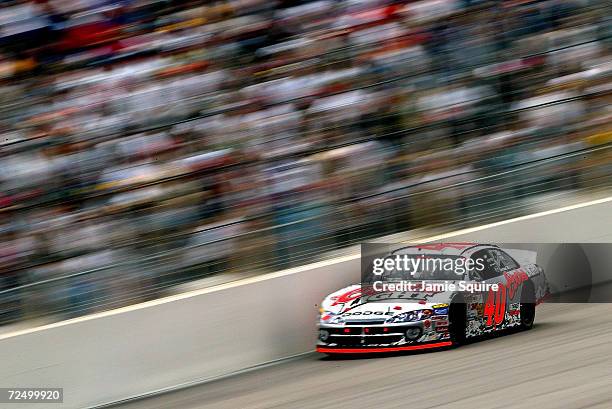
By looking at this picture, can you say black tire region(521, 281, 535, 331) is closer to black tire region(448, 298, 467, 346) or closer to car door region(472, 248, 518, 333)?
car door region(472, 248, 518, 333)

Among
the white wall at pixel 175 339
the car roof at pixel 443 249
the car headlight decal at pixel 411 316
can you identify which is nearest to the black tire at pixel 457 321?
the car headlight decal at pixel 411 316

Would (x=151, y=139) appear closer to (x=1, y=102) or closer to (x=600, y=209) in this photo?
(x=1, y=102)

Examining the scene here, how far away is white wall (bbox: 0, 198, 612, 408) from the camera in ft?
27.4

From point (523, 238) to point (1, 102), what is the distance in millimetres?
5669

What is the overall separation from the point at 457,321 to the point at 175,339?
255cm

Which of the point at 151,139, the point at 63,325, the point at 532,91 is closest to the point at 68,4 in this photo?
the point at 151,139

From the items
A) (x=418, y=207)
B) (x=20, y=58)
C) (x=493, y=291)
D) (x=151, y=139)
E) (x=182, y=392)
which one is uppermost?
(x=20, y=58)

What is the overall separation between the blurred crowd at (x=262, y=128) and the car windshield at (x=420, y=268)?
630 millimetres

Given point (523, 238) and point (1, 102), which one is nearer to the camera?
point (1, 102)

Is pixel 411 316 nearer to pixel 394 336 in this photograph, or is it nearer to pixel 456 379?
pixel 394 336

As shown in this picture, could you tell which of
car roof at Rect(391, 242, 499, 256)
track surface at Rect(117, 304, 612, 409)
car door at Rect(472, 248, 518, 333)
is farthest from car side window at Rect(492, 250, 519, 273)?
track surface at Rect(117, 304, 612, 409)

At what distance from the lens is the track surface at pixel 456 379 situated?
6.72 meters

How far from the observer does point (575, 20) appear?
11672 millimetres

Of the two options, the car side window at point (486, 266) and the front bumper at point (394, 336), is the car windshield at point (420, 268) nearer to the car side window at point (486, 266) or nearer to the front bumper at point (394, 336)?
the car side window at point (486, 266)
